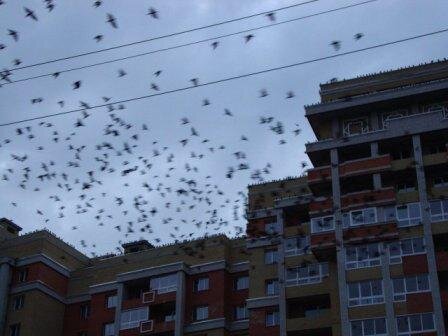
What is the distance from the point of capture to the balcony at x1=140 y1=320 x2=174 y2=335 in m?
59.5

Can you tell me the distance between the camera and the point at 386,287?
49844 millimetres

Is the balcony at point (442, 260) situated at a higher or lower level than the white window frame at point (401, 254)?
lower

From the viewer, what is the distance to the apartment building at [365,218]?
163 feet

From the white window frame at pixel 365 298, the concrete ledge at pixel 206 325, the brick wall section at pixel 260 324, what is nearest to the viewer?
the white window frame at pixel 365 298

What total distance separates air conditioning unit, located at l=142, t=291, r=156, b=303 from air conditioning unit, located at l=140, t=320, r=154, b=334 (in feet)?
5.69

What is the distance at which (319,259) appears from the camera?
53.9 meters

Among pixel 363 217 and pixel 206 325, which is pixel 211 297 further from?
pixel 363 217

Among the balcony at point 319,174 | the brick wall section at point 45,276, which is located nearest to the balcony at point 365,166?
the balcony at point 319,174

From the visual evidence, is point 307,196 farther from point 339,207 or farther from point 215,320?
point 215,320

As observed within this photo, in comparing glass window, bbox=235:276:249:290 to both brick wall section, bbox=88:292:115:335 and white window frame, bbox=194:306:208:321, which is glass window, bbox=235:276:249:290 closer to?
white window frame, bbox=194:306:208:321

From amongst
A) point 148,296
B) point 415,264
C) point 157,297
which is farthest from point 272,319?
point 148,296

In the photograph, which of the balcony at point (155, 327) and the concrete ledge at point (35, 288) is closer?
the balcony at point (155, 327)

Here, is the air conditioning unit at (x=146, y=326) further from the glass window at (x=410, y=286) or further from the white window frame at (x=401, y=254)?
the glass window at (x=410, y=286)

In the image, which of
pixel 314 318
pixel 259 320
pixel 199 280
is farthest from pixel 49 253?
pixel 314 318
